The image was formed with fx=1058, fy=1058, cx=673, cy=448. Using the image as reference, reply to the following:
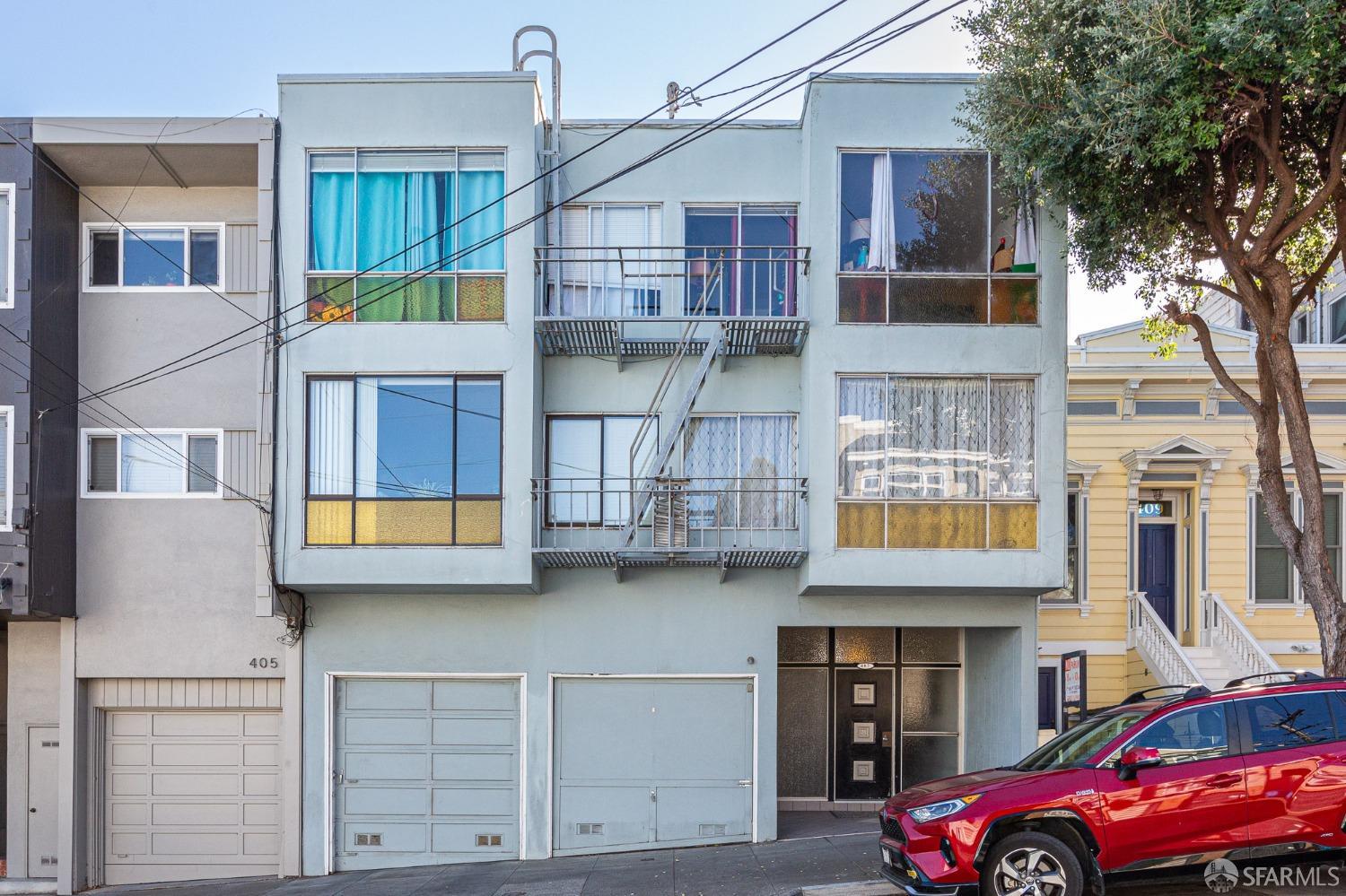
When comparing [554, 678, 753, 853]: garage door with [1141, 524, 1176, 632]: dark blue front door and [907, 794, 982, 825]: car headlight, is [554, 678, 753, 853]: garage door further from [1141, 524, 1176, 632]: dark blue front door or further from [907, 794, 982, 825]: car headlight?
[1141, 524, 1176, 632]: dark blue front door

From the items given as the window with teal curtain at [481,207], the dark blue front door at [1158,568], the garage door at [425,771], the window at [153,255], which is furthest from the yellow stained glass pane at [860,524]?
the window at [153,255]

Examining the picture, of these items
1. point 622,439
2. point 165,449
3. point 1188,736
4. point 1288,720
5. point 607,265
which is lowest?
point 1188,736

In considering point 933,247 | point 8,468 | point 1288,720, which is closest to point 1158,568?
point 933,247

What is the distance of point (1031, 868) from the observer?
8.46 meters

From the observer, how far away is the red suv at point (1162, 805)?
8.43 m

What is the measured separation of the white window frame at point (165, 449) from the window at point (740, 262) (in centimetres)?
668

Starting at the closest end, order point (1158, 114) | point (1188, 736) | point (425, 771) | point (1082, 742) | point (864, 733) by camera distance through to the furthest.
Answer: point (1188, 736), point (1082, 742), point (1158, 114), point (425, 771), point (864, 733)

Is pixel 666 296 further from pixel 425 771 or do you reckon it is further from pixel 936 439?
pixel 425 771

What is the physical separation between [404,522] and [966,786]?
7.59 meters

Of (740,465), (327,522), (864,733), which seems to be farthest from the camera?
(864,733)

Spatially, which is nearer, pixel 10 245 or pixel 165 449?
pixel 10 245

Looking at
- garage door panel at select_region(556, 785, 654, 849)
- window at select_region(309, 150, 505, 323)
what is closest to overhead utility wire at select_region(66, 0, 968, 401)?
window at select_region(309, 150, 505, 323)

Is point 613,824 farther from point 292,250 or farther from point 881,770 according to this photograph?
point 292,250

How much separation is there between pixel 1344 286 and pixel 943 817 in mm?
14450
